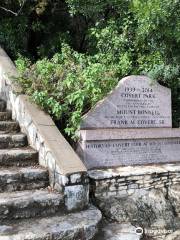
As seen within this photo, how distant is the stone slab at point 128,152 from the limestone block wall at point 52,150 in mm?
477

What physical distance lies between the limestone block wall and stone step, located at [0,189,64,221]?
150 mm

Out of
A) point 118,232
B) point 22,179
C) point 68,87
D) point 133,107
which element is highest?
point 68,87

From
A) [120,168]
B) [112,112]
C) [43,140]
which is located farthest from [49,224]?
[112,112]

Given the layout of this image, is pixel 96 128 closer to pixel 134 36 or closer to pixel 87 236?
pixel 87 236

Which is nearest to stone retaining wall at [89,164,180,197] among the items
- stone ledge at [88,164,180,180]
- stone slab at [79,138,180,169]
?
stone ledge at [88,164,180,180]

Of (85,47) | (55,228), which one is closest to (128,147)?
(55,228)

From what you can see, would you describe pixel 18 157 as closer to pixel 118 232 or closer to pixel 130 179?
pixel 130 179

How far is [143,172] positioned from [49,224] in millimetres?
1736

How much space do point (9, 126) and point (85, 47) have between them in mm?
3616

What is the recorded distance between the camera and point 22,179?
5285 mm

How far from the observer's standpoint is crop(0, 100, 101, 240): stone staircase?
4555 millimetres

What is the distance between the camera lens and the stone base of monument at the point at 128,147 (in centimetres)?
591

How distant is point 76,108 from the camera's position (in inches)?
238

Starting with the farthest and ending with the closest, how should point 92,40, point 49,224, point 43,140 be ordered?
point 92,40
point 43,140
point 49,224
